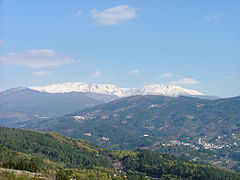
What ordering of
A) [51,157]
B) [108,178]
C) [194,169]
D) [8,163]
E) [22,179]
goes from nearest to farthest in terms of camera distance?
[22,179] < [8,163] < [108,178] < [194,169] < [51,157]

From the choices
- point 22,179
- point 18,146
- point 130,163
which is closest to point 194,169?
point 130,163

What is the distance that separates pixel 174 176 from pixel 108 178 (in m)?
38.8

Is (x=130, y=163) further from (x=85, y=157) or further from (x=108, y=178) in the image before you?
(x=108, y=178)

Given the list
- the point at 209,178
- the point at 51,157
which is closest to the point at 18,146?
the point at 51,157

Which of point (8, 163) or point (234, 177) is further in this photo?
point (234, 177)

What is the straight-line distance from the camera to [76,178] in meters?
139

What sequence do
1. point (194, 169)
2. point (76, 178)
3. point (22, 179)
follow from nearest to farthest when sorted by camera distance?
point (22, 179), point (76, 178), point (194, 169)

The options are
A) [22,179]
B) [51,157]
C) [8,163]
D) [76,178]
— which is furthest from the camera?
[51,157]

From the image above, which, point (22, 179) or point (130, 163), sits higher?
point (22, 179)

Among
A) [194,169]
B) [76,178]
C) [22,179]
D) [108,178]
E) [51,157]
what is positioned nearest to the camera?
[22,179]

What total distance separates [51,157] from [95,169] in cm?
3405

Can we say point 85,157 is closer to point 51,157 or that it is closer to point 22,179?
point 51,157

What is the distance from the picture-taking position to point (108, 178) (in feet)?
488

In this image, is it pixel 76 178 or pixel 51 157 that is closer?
pixel 76 178
